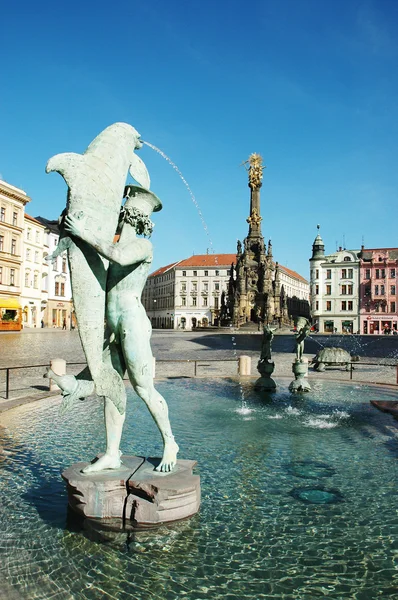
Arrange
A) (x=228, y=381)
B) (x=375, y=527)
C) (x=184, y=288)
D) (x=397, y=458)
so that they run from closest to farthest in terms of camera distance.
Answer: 1. (x=375, y=527)
2. (x=397, y=458)
3. (x=228, y=381)
4. (x=184, y=288)

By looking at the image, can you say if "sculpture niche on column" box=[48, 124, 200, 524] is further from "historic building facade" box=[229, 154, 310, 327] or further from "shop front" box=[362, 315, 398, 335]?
"shop front" box=[362, 315, 398, 335]

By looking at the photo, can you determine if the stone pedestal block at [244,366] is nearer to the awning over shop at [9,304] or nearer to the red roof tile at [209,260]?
the awning over shop at [9,304]

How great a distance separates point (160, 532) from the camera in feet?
11.5

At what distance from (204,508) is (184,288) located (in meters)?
97.1

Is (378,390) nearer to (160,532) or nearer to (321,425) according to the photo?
(321,425)

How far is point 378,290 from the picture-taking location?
76.2m

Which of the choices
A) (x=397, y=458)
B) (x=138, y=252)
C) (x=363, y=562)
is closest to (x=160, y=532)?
(x=363, y=562)

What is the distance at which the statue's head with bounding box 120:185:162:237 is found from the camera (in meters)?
3.89

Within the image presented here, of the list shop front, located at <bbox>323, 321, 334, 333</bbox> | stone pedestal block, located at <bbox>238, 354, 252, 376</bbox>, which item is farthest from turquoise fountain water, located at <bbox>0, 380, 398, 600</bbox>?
shop front, located at <bbox>323, 321, 334, 333</bbox>

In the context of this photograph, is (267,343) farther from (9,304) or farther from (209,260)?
(209,260)

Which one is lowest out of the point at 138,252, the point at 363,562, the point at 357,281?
the point at 363,562

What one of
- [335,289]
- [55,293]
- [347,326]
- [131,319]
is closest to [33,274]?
[55,293]

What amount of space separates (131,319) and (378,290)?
78216 mm

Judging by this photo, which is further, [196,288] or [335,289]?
[196,288]
